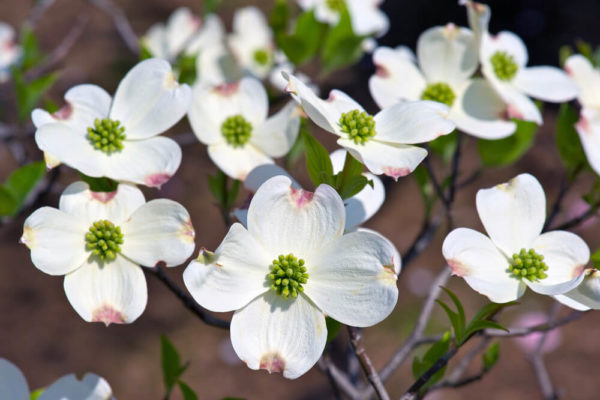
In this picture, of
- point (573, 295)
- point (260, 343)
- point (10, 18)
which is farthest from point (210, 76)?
point (10, 18)

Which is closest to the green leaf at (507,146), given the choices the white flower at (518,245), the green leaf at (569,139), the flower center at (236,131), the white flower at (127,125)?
the green leaf at (569,139)

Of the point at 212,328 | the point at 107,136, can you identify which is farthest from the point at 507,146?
the point at 212,328

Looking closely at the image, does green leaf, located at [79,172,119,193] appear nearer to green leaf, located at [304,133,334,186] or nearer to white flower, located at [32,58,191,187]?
white flower, located at [32,58,191,187]

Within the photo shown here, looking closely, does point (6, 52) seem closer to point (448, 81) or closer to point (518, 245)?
point (448, 81)

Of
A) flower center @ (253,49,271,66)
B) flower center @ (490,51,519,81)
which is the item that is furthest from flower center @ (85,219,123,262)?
flower center @ (253,49,271,66)

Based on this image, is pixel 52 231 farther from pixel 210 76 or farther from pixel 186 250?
pixel 210 76
